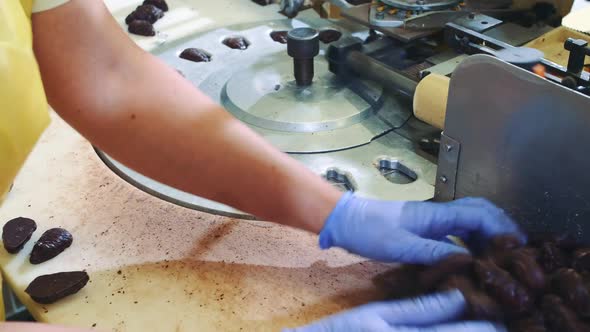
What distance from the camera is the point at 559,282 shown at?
2.90ft

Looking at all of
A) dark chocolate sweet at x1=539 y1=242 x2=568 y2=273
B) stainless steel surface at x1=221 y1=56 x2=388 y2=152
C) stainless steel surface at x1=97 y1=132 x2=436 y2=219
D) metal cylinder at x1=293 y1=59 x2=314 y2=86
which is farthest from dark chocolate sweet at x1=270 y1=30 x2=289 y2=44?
dark chocolate sweet at x1=539 y1=242 x2=568 y2=273

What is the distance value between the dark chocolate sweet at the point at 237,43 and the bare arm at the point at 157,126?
0.76m

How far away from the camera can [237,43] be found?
191 cm

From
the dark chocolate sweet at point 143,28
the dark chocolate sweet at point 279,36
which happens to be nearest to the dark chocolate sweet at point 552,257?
the dark chocolate sweet at point 279,36

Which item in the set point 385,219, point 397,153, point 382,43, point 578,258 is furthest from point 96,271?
point 382,43

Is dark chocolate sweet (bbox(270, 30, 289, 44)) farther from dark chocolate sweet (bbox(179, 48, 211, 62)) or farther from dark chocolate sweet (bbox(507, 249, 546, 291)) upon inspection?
dark chocolate sweet (bbox(507, 249, 546, 291))

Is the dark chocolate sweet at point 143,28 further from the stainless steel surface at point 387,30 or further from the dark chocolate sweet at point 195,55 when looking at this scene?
the stainless steel surface at point 387,30

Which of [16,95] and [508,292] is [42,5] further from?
[508,292]

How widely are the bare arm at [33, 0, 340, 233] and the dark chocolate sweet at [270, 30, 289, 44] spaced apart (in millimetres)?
801

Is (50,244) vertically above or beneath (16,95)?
beneath

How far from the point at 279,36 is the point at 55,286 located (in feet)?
3.76

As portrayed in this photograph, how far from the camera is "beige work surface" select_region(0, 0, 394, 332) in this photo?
40.4 inches

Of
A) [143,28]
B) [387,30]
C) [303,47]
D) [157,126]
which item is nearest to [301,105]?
[303,47]

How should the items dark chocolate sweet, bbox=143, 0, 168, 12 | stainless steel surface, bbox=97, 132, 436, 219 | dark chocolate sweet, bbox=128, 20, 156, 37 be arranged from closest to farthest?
1. stainless steel surface, bbox=97, 132, 436, 219
2. dark chocolate sweet, bbox=128, 20, 156, 37
3. dark chocolate sweet, bbox=143, 0, 168, 12
